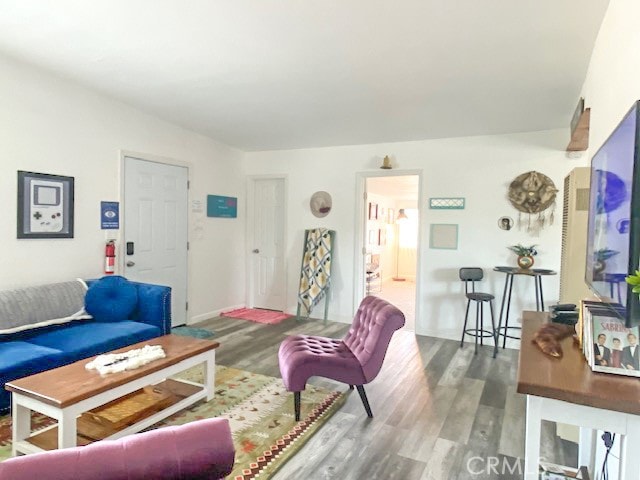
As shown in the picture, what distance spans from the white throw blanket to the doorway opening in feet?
12.0

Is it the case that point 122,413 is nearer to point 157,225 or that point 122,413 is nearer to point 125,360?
point 125,360

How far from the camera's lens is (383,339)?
2654mm

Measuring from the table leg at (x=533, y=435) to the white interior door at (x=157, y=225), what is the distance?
4051mm

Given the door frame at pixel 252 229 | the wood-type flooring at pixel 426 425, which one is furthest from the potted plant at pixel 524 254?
the door frame at pixel 252 229

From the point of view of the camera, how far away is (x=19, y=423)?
2102mm

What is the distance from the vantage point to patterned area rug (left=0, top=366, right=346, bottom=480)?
2.19m

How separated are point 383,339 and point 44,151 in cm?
327

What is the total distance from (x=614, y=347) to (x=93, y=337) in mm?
3259

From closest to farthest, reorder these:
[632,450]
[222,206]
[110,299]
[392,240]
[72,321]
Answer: [632,450] < [72,321] < [110,299] < [222,206] < [392,240]

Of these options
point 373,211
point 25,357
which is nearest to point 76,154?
point 25,357

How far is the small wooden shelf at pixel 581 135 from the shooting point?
2.83m

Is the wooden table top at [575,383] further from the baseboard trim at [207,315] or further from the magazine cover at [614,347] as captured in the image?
the baseboard trim at [207,315]

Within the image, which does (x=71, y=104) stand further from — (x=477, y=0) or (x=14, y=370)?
(x=477, y=0)

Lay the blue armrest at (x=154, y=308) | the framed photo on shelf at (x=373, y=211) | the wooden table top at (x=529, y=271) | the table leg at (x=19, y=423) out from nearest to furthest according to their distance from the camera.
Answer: the table leg at (x=19, y=423) < the blue armrest at (x=154, y=308) < the wooden table top at (x=529, y=271) < the framed photo on shelf at (x=373, y=211)
